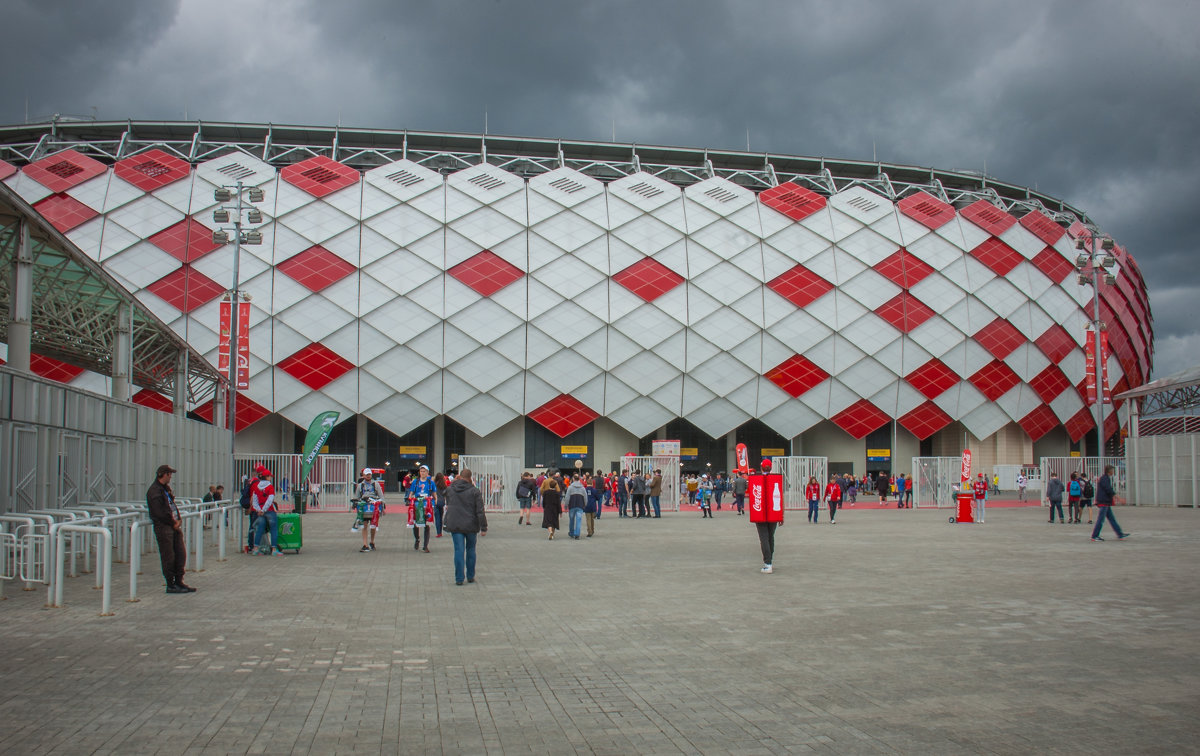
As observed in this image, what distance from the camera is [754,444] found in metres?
52.3

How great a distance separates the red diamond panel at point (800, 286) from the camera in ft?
164

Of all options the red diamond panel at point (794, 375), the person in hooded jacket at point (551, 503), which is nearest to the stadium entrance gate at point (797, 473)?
the red diamond panel at point (794, 375)

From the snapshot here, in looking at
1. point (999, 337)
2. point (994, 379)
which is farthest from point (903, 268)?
point (994, 379)

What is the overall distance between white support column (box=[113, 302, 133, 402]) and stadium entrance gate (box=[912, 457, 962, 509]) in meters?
28.8

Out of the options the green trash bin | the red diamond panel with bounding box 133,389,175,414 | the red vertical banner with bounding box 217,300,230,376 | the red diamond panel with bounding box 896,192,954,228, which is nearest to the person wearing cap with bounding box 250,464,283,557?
the green trash bin

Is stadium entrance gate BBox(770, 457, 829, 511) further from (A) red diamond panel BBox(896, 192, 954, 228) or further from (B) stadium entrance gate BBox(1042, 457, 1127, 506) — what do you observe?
(A) red diamond panel BBox(896, 192, 954, 228)

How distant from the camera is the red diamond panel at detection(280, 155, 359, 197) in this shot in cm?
4806

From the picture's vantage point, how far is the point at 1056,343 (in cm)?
5328

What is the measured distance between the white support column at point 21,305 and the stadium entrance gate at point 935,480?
103ft

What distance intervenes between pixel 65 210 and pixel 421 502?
3937cm

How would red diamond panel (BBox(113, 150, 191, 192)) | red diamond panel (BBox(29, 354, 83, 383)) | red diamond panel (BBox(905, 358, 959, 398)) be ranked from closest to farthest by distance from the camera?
red diamond panel (BBox(29, 354, 83, 383)) → red diamond panel (BBox(113, 150, 191, 192)) → red diamond panel (BBox(905, 358, 959, 398))

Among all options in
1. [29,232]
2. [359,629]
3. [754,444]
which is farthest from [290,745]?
[754,444]

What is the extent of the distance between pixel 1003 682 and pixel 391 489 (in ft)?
144

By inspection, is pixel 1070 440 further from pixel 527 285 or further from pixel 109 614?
pixel 109 614
